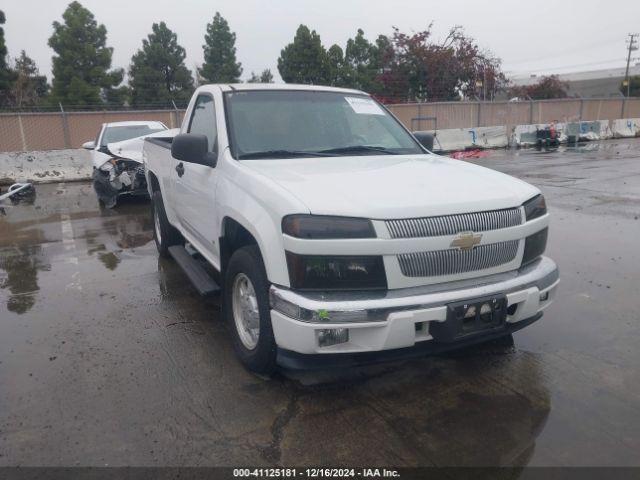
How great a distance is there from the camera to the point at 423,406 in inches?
120

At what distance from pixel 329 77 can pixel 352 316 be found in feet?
121

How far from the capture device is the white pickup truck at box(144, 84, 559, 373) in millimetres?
2709

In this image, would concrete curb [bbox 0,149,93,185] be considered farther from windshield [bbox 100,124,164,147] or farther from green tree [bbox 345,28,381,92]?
green tree [bbox 345,28,381,92]

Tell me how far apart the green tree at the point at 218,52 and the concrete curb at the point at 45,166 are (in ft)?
88.5

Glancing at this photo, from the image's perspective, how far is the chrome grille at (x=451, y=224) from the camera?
2768 mm

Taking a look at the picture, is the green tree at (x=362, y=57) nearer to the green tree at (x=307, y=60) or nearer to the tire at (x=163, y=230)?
the green tree at (x=307, y=60)

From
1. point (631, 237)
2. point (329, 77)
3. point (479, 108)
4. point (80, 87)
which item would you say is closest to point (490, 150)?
point (479, 108)

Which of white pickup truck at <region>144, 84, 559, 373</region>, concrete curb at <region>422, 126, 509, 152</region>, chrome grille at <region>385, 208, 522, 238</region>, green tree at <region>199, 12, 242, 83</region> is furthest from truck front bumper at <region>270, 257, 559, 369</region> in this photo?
green tree at <region>199, 12, 242, 83</region>

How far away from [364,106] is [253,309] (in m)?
2.28

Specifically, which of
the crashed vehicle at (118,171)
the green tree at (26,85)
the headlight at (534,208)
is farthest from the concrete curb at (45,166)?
the green tree at (26,85)

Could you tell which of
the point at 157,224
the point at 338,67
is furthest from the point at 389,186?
the point at 338,67

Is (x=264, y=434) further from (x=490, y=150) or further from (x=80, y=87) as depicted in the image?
(x=80, y=87)

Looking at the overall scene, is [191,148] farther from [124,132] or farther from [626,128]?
[626,128]

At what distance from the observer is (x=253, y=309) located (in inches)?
128
